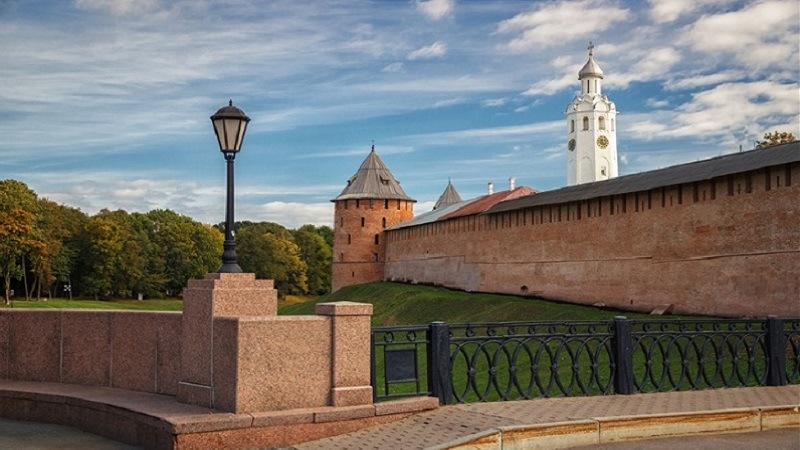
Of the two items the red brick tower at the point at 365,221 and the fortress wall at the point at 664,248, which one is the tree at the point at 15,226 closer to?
the red brick tower at the point at 365,221

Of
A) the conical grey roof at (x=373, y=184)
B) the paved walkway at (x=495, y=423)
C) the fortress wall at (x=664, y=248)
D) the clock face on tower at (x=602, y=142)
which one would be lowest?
the paved walkway at (x=495, y=423)

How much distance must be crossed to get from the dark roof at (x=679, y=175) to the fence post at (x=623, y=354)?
12.3m

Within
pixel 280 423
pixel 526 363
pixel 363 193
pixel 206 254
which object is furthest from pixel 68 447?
pixel 206 254

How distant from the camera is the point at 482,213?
36969mm

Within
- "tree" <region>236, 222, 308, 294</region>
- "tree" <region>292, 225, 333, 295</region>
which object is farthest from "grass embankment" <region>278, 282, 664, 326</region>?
"tree" <region>292, 225, 333, 295</region>

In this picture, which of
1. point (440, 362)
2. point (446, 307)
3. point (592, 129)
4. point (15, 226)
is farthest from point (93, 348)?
point (592, 129)

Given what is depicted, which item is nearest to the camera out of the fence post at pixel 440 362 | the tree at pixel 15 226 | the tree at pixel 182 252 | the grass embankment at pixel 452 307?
the fence post at pixel 440 362

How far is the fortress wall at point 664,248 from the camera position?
19422 mm

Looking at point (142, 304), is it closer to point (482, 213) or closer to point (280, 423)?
point (482, 213)

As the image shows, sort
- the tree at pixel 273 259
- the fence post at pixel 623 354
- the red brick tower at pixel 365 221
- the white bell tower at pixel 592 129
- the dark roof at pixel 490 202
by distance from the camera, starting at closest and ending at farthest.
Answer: the fence post at pixel 623 354
the dark roof at pixel 490 202
the red brick tower at pixel 365 221
the tree at pixel 273 259
the white bell tower at pixel 592 129

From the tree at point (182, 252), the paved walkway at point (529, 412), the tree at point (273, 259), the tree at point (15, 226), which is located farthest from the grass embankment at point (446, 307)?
the tree at point (273, 259)

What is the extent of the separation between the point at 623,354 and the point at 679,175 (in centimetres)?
1648

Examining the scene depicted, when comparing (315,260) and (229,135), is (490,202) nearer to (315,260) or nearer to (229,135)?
(229,135)

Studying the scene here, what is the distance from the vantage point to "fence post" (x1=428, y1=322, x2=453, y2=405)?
7422 mm
